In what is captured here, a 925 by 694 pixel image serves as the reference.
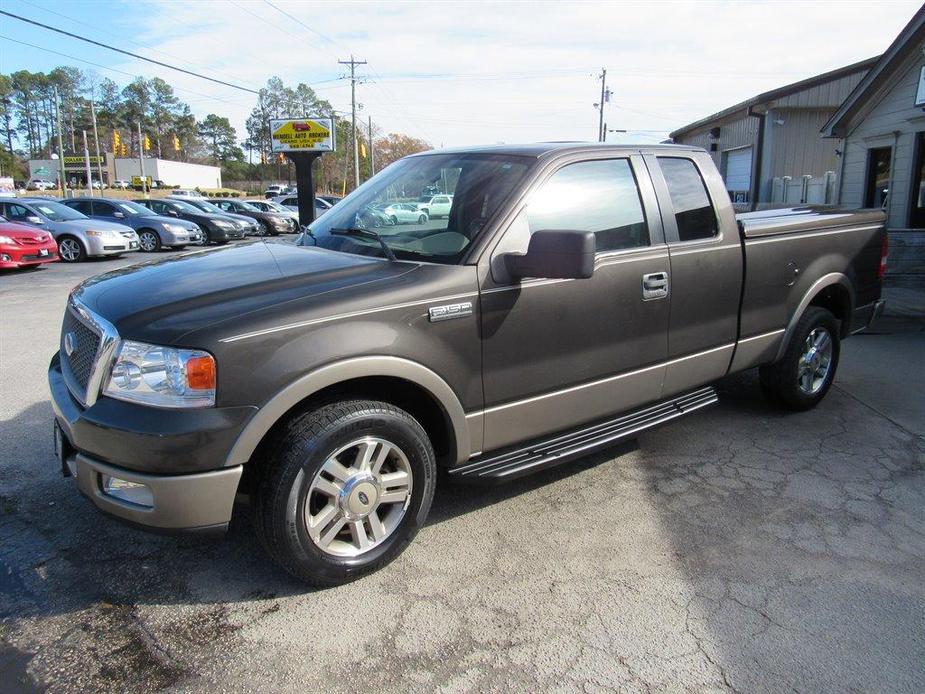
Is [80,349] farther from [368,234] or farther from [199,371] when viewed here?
[368,234]

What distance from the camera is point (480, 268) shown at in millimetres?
3182

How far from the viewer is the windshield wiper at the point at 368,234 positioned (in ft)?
10.9

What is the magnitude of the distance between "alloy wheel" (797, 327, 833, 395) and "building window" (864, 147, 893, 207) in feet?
35.6

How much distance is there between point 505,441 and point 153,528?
158cm

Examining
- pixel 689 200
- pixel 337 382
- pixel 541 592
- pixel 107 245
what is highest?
pixel 689 200

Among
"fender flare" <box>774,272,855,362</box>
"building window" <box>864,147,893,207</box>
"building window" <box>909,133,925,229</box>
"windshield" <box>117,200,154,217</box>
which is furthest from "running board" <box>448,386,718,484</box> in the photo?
"windshield" <box>117,200,154,217</box>

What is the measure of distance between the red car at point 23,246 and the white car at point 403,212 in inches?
Result: 512

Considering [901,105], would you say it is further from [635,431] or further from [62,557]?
[62,557]

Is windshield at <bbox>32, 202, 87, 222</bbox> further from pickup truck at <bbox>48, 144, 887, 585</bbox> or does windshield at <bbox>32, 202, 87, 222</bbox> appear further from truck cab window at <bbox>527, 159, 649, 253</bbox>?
truck cab window at <bbox>527, 159, 649, 253</bbox>

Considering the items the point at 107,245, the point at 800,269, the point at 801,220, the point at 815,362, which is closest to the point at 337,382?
the point at 800,269

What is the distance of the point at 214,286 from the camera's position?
3006 millimetres

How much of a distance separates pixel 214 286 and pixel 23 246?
13548 millimetres

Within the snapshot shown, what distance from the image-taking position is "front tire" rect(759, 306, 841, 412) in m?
4.91

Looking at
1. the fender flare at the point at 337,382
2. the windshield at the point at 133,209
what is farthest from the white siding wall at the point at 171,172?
the fender flare at the point at 337,382
